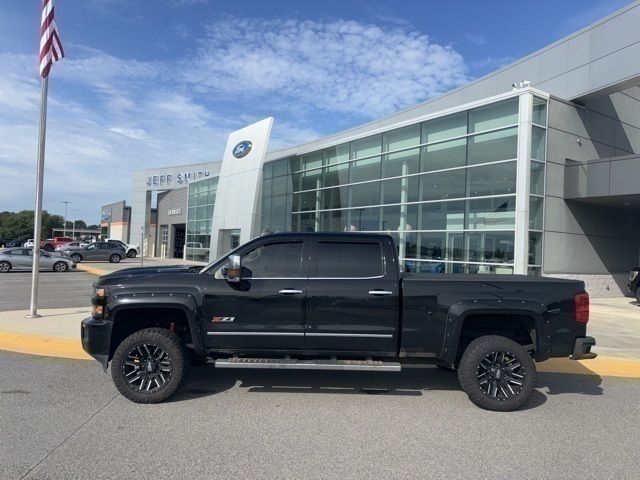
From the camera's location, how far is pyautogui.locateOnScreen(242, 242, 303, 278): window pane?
5.80 m

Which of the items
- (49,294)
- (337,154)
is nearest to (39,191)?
(49,294)

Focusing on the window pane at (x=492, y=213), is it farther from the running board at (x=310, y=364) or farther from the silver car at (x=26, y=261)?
the silver car at (x=26, y=261)

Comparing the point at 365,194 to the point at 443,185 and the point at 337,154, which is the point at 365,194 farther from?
the point at 443,185

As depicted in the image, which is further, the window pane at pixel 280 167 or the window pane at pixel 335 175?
the window pane at pixel 280 167

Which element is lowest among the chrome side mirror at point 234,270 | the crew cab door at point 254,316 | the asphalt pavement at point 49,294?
the asphalt pavement at point 49,294

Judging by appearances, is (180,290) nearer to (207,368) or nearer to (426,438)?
(207,368)

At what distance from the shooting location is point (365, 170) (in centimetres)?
2333

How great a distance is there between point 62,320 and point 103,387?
15.9 ft

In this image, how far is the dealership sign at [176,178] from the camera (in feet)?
174

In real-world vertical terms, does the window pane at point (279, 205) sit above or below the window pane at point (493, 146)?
below

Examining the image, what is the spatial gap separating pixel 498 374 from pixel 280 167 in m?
25.6

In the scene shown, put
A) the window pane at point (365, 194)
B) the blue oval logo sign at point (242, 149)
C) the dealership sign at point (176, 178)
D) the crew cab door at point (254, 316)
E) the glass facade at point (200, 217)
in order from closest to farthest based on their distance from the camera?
the crew cab door at point (254, 316)
the window pane at point (365, 194)
the blue oval logo sign at point (242, 149)
the glass facade at point (200, 217)
the dealership sign at point (176, 178)

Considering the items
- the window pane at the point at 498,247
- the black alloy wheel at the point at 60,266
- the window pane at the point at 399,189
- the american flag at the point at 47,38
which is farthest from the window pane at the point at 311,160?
the american flag at the point at 47,38

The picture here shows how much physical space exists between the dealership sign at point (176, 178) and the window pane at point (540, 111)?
40.0 metres
